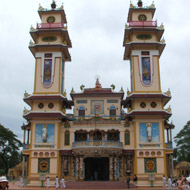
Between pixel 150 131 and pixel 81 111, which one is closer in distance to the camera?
pixel 150 131

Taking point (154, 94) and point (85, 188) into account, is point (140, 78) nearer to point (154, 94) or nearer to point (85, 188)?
point (154, 94)

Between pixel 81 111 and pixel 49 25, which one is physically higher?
pixel 49 25

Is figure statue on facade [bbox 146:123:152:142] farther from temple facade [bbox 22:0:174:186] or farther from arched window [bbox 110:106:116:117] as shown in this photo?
arched window [bbox 110:106:116:117]

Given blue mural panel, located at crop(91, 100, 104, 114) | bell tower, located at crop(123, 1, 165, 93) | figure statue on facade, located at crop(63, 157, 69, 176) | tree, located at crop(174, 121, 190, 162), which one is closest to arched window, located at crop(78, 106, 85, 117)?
blue mural panel, located at crop(91, 100, 104, 114)

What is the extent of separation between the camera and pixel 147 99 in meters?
34.7

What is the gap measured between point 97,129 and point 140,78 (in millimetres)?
8069

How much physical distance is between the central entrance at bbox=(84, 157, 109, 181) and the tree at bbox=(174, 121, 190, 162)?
879 inches

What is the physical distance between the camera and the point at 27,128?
125 ft

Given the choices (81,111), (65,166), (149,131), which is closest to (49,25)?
(81,111)

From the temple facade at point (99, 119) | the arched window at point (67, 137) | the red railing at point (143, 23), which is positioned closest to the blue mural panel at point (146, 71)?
the temple facade at point (99, 119)

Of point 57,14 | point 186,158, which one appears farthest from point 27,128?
point 186,158

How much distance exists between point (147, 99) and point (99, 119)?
6.19 metres

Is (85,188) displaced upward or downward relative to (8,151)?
downward

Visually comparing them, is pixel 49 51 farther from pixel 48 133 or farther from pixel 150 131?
pixel 150 131
